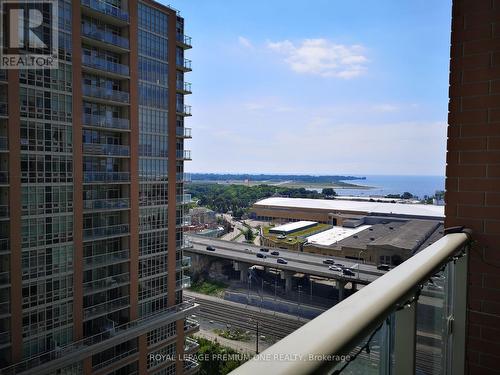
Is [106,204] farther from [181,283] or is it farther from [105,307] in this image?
[181,283]

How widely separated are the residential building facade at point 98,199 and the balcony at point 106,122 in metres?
0.04

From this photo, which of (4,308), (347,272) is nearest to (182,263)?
(4,308)

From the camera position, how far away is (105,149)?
12.0 m

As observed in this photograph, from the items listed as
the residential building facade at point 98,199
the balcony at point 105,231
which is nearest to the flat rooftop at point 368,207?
the residential building facade at point 98,199

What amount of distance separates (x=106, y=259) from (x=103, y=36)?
23.9ft

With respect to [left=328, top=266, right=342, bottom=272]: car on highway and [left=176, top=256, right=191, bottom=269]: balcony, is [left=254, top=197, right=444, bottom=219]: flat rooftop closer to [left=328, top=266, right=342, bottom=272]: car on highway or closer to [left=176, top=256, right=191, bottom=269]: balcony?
[left=328, top=266, right=342, bottom=272]: car on highway

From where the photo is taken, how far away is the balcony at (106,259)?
11.7 m

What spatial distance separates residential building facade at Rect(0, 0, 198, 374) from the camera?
31.9 feet

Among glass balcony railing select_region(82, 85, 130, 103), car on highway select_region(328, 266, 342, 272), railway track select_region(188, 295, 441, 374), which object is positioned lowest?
railway track select_region(188, 295, 441, 374)

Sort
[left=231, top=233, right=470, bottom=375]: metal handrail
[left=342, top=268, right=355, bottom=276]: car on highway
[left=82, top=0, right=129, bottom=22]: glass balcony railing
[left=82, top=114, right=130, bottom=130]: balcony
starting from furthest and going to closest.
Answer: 1. [left=342, top=268, right=355, bottom=276]: car on highway
2. [left=82, top=114, right=130, bottom=130]: balcony
3. [left=82, top=0, right=129, bottom=22]: glass balcony railing
4. [left=231, top=233, right=470, bottom=375]: metal handrail

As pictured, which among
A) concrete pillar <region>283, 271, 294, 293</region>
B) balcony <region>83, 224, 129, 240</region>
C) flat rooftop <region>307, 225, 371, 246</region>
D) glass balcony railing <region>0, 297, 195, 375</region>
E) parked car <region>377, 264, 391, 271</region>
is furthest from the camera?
flat rooftop <region>307, 225, 371, 246</region>

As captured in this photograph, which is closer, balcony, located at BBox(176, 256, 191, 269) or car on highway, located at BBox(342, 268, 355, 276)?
balcony, located at BBox(176, 256, 191, 269)

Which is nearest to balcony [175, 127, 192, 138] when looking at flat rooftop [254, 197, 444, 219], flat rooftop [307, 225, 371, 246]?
flat rooftop [307, 225, 371, 246]

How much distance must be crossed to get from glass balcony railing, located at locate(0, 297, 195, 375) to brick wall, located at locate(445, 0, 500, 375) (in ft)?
37.7
